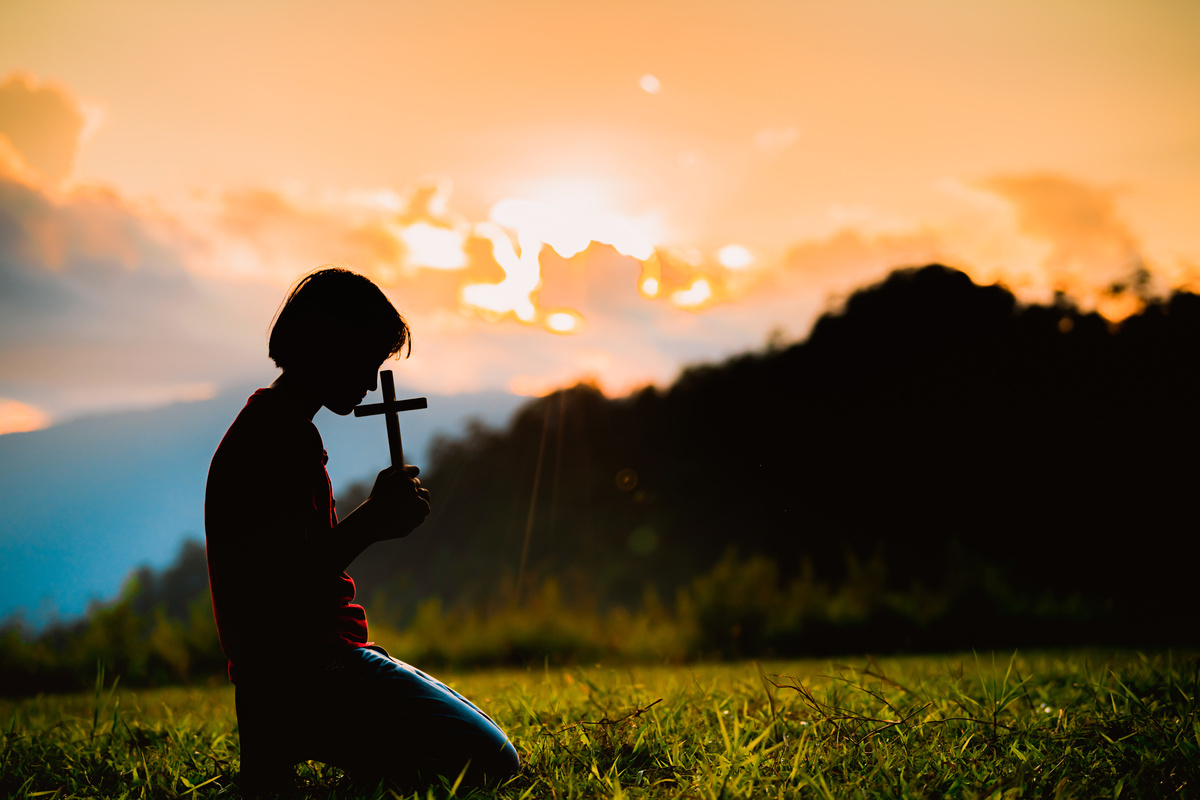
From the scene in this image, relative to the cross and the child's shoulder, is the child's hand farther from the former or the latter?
the child's shoulder

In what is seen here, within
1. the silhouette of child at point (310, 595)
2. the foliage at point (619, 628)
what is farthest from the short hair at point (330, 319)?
the foliage at point (619, 628)

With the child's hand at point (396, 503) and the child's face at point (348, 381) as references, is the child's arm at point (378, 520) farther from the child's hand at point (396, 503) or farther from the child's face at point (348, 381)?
the child's face at point (348, 381)

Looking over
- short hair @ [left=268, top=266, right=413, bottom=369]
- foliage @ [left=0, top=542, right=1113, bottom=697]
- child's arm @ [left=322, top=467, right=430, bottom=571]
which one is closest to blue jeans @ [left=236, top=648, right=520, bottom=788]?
child's arm @ [left=322, top=467, right=430, bottom=571]

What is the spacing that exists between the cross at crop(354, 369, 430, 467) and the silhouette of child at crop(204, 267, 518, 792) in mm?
71

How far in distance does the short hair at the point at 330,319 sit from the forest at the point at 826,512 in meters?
7.19

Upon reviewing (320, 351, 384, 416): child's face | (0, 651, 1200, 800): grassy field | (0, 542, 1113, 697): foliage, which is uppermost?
(320, 351, 384, 416): child's face

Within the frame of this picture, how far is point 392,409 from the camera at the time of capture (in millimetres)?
2340

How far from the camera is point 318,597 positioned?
2.24m

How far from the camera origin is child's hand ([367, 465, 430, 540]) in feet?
7.14

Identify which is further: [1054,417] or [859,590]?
[1054,417]

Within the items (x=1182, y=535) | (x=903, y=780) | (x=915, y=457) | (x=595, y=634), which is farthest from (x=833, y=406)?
(x=903, y=780)

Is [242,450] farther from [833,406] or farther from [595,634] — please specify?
[833,406]

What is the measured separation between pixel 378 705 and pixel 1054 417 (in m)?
16.6

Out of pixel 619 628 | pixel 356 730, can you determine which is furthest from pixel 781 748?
pixel 619 628
